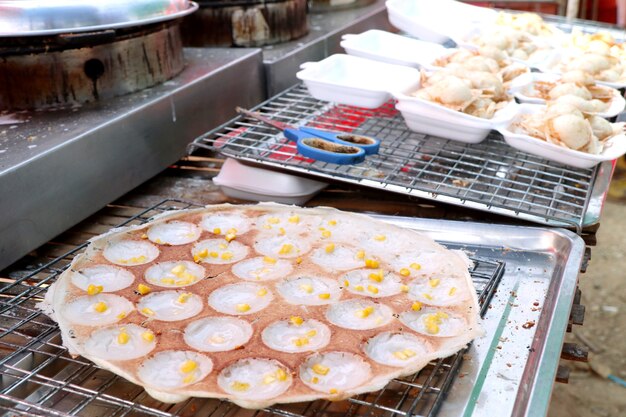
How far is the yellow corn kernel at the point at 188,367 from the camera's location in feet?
4.00

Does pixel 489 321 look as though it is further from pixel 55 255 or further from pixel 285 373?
pixel 55 255

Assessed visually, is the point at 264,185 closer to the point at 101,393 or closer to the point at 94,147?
the point at 94,147

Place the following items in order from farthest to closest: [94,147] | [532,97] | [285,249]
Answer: [532,97]
[94,147]
[285,249]

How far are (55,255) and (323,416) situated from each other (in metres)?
1.01

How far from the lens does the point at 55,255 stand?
1841 millimetres

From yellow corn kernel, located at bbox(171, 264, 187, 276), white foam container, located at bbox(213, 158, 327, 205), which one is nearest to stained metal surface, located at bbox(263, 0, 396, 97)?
white foam container, located at bbox(213, 158, 327, 205)

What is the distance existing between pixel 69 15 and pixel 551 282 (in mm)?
1576

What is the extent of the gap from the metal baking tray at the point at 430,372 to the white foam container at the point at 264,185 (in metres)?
0.64

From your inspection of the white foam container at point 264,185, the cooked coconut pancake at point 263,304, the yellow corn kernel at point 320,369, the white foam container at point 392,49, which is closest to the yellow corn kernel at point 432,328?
the cooked coconut pancake at point 263,304

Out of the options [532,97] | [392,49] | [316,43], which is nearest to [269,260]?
[532,97]

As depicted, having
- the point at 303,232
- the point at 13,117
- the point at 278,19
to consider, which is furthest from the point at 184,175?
the point at 278,19

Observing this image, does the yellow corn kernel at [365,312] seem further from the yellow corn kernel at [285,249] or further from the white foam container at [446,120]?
the white foam container at [446,120]

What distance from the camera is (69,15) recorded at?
79.4 inches

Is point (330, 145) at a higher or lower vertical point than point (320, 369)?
higher
